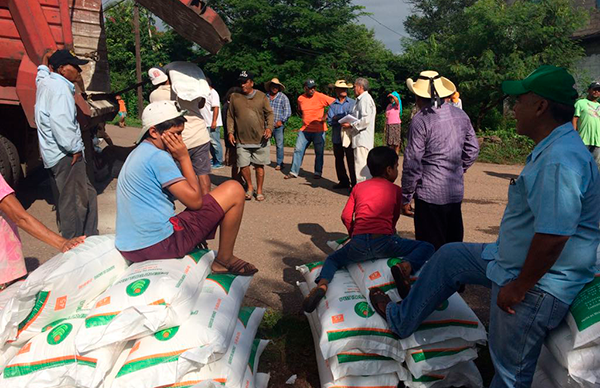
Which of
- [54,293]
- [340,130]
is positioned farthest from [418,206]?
[340,130]

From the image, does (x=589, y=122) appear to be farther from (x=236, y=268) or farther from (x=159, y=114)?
(x=159, y=114)

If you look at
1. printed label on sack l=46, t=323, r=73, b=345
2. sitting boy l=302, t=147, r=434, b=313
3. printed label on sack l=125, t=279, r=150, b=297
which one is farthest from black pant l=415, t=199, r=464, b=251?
printed label on sack l=46, t=323, r=73, b=345

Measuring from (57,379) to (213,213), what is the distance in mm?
1420

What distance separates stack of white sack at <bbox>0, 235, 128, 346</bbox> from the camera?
2768 mm

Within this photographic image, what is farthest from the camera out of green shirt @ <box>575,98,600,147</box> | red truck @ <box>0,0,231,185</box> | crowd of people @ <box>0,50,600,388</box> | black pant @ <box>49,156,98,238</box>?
green shirt @ <box>575,98,600,147</box>

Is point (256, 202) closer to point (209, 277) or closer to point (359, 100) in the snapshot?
point (359, 100)

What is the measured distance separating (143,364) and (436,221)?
247 centimetres

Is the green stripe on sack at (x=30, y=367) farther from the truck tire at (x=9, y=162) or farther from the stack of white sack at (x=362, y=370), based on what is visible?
the truck tire at (x=9, y=162)

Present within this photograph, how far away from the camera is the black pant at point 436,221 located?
159 inches

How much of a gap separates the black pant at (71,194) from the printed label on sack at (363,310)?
325 cm

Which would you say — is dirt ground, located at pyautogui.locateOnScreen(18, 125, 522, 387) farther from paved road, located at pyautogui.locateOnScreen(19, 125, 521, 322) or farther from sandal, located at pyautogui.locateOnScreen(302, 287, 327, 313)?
sandal, located at pyautogui.locateOnScreen(302, 287, 327, 313)

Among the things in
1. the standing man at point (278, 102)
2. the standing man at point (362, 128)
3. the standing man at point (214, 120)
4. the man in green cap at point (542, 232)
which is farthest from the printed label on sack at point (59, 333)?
the standing man at point (278, 102)

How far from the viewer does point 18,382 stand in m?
2.59

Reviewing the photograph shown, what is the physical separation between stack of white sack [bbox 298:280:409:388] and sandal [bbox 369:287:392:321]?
0.26m
